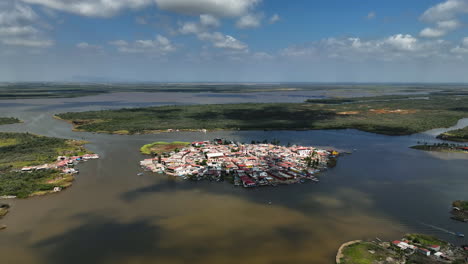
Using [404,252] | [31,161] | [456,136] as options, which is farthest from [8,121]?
[456,136]

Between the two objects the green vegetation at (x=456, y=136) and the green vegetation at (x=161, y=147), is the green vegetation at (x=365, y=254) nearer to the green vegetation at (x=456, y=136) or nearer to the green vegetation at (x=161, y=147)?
the green vegetation at (x=161, y=147)

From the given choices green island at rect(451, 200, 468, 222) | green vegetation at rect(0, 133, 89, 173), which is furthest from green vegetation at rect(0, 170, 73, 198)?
green island at rect(451, 200, 468, 222)

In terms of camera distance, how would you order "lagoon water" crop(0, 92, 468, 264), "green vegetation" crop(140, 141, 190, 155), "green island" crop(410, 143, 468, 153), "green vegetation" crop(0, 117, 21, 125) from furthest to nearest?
"green vegetation" crop(0, 117, 21, 125), "green vegetation" crop(140, 141, 190, 155), "green island" crop(410, 143, 468, 153), "lagoon water" crop(0, 92, 468, 264)

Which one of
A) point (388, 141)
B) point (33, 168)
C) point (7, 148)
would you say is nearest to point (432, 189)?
point (388, 141)

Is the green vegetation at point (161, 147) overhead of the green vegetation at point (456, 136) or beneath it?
beneath

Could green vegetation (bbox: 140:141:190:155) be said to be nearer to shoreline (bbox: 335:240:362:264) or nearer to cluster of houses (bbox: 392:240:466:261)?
shoreline (bbox: 335:240:362:264)

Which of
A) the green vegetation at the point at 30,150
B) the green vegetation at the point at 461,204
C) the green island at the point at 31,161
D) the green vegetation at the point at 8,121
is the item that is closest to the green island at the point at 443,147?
the green vegetation at the point at 461,204

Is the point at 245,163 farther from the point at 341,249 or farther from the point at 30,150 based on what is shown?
the point at 30,150
